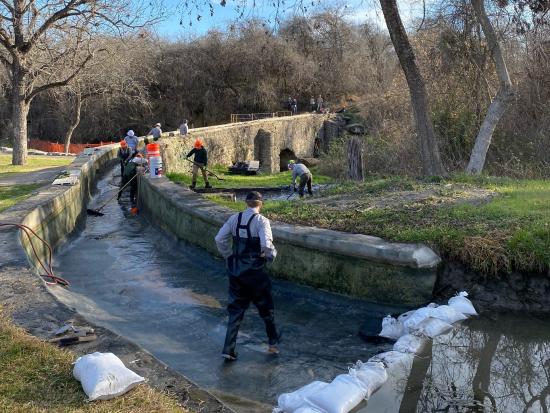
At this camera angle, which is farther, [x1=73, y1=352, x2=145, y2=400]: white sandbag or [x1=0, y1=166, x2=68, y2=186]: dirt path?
[x1=0, y1=166, x2=68, y2=186]: dirt path

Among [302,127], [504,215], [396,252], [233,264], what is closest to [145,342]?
[233,264]

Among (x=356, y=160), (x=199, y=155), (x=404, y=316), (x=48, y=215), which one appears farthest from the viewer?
(x=356, y=160)

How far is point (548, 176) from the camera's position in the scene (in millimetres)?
15164

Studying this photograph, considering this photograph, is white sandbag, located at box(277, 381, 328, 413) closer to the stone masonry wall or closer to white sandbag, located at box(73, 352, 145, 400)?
white sandbag, located at box(73, 352, 145, 400)

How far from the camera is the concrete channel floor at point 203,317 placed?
5715 millimetres

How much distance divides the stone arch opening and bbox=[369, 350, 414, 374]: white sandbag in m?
34.6

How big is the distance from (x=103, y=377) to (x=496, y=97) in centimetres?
1294

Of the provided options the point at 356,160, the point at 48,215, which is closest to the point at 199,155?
the point at 356,160

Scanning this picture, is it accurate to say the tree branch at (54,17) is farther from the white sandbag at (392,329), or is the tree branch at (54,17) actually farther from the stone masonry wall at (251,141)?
the white sandbag at (392,329)

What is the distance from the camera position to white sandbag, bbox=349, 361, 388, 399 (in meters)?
5.04

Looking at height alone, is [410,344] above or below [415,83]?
below

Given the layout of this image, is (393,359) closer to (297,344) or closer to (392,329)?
(392,329)

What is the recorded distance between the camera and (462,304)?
675cm

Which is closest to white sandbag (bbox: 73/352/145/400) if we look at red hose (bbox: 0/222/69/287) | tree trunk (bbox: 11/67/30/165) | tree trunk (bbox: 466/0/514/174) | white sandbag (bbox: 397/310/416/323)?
white sandbag (bbox: 397/310/416/323)
